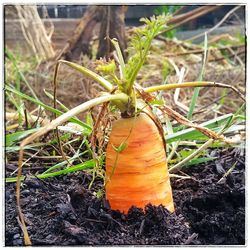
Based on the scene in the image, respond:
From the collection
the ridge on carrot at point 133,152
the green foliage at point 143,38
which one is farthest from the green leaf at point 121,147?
the green foliage at point 143,38

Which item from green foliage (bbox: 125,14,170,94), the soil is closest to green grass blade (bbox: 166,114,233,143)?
the soil

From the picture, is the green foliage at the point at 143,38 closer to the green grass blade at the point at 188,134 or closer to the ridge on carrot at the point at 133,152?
the ridge on carrot at the point at 133,152

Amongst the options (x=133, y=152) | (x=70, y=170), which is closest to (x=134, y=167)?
(x=133, y=152)

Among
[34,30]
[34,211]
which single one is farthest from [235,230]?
[34,30]

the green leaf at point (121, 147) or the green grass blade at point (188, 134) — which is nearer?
the green leaf at point (121, 147)

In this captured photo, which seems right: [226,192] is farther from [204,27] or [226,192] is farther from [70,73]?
[204,27]
